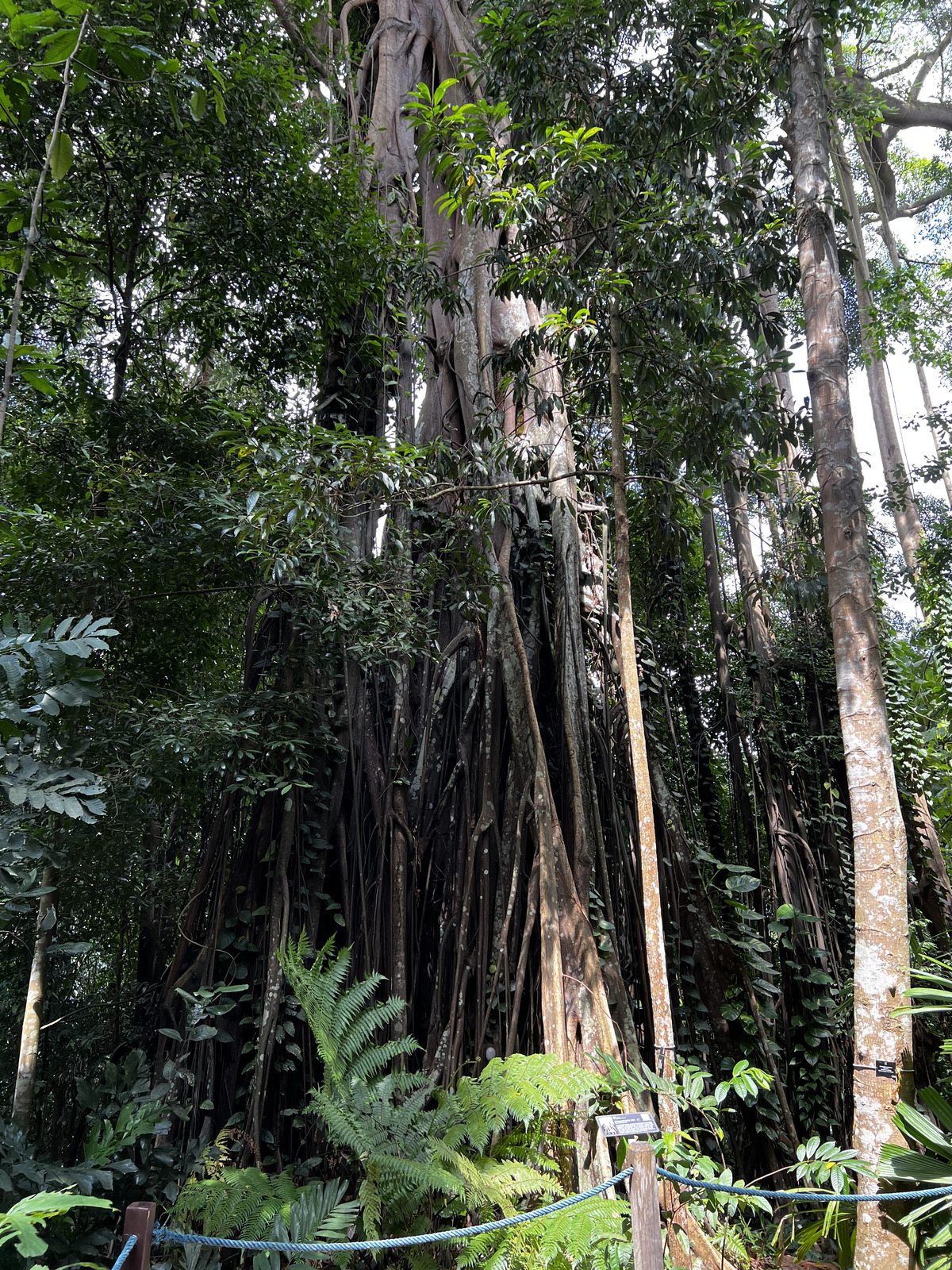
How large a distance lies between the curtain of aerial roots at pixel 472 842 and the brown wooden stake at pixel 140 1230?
163 centimetres

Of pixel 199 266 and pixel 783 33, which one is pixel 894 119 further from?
pixel 199 266

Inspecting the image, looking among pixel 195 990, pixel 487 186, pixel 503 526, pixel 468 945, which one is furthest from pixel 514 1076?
pixel 487 186

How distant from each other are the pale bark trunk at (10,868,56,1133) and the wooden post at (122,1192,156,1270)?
0.99 m

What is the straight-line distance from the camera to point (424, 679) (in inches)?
176

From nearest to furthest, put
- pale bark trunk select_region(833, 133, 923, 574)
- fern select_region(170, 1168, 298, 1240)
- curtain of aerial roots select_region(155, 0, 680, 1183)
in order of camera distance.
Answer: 1. fern select_region(170, 1168, 298, 1240)
2. curtain of aerial roots select_region(155, 0, 680, 1183)
3. pale bark trunk select_region(833, 133, 923, 574)

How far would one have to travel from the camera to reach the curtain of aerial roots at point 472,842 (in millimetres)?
3439

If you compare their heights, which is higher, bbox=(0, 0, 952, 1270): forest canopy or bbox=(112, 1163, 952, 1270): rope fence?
bbox=(0, 0, 952, 1270): forest canopy

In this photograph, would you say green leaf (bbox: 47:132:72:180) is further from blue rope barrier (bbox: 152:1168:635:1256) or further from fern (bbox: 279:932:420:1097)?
fern (bbox: 279:932:420:1097)

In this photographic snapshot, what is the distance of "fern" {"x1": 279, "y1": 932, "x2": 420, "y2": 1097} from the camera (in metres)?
2.87

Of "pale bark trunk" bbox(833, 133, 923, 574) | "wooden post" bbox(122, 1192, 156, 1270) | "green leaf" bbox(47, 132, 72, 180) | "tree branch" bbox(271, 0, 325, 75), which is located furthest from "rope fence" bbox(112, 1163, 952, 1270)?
"tree branch" bbox(271, 0, 325, 75)

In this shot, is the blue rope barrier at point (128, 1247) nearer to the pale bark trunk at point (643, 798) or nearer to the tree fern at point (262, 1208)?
the tree fern at point (262, 1208)

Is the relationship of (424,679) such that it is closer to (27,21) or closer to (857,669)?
(857,669)

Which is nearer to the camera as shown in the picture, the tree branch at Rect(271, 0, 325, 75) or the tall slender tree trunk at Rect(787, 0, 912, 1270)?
the tall slender tree trunk at Rect(787, 0, 912, 1270)

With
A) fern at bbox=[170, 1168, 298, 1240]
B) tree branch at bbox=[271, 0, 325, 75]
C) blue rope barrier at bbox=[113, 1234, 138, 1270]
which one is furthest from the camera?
tree branch at bbox=[271, 0, 325, 75]
